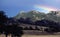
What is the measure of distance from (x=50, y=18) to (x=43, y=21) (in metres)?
0.39

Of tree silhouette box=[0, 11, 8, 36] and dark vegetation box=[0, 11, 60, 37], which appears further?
tree silhouette box=[0, 11, 8, 36]

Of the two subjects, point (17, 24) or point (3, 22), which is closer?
point (17, 24)

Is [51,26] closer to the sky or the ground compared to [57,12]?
closer to the ground

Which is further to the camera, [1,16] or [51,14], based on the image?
[1,16]

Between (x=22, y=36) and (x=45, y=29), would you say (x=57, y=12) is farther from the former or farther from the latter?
(x=22, y=36)

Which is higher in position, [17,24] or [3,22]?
[3,22]

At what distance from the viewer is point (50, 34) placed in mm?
8180

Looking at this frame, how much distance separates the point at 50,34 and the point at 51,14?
103 centimetres

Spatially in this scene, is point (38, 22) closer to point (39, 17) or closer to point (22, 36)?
point (39, 17)

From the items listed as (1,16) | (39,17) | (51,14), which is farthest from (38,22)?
(1,16)

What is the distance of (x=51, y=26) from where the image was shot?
820cm

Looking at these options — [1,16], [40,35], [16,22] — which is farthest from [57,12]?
[1,16]

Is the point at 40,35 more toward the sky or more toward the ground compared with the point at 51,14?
more toward the ground

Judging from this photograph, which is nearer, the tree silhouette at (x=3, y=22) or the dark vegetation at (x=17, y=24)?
the dark vegetation at (x=17, y=24)
